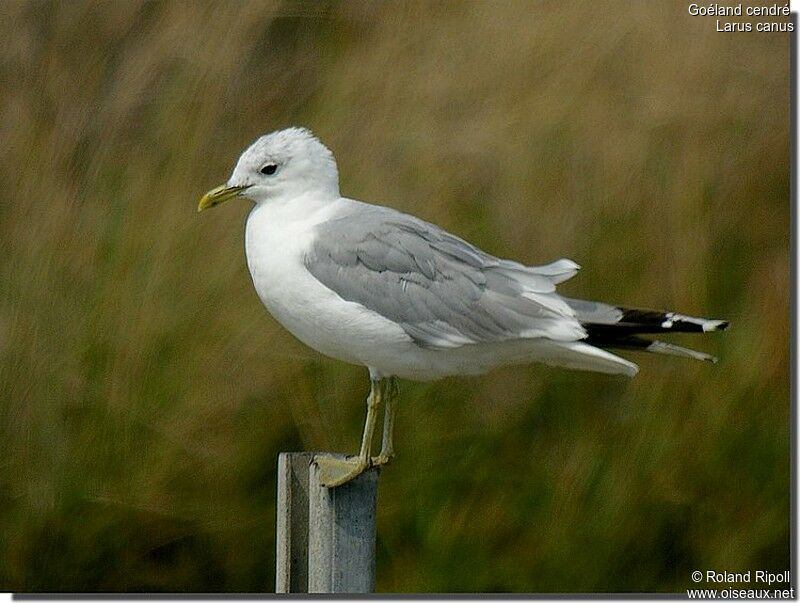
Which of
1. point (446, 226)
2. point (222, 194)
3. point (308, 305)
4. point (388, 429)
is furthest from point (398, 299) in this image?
point (446, 226)

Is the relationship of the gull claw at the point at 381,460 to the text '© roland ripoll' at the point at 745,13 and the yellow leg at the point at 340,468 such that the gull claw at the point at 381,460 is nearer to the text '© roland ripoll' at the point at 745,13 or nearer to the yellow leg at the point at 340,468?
the yellow leg at the point at 340,468

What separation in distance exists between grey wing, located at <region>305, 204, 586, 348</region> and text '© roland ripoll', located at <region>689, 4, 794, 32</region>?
126 cm

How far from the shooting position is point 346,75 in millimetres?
3494

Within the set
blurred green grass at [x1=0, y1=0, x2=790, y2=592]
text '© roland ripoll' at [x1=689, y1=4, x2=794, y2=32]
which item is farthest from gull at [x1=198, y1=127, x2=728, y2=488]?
text '© roland ripoll' at [x1=689, y1=4, x2=794, y2=32]

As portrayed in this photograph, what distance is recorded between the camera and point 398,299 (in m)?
2.46

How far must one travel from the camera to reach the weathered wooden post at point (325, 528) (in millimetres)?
2332

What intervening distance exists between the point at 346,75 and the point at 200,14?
453mm

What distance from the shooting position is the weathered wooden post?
7.65ft

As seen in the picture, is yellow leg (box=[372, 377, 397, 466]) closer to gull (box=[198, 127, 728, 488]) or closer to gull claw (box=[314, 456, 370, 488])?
gull (box=[198, 127, 728, 488])

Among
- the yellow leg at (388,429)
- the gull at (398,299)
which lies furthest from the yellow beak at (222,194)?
the yellow leg at (388,429)

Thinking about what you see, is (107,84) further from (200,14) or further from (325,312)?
(325,312)

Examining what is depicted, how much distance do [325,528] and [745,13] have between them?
1.96 metres

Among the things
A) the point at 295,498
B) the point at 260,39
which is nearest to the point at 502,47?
the point at 260,39

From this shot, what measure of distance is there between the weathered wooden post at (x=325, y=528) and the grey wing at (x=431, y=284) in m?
0.32
